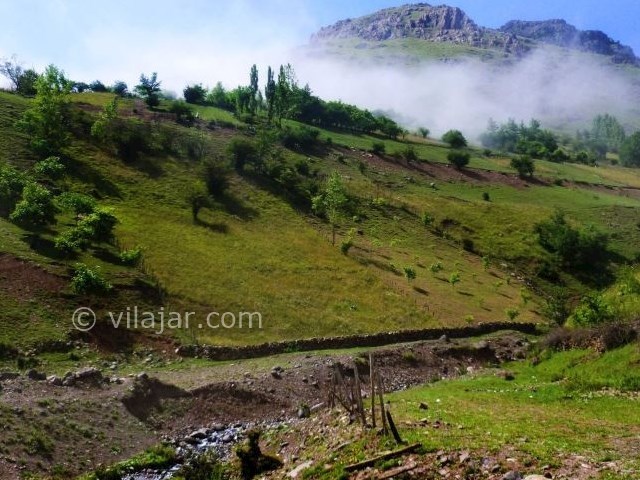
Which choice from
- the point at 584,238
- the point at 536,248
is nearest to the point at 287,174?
the point at 536,248

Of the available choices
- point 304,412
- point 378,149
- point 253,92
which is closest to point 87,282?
point 304,412

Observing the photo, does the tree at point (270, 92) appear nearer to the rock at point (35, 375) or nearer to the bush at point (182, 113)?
the bush at point (182, 113)

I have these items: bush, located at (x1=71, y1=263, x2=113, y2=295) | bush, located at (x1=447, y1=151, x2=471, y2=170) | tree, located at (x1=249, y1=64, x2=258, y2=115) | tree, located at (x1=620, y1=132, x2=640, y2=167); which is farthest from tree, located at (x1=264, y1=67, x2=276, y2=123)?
tree, located at (x1=620, y1=132, x2=640, y2=167)

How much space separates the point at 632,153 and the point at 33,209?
200891 millimetres

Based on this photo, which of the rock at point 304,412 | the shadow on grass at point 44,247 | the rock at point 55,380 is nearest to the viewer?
the rock at point 55,380

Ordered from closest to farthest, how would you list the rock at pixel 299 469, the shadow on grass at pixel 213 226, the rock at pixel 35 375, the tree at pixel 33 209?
the rock at pixel 299 469, the rock at pixel 35 375, the tree at pixel 33 209, the shadow on grass at pixel 213 226

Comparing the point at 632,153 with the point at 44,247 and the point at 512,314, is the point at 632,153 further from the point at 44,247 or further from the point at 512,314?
the point at 44,247

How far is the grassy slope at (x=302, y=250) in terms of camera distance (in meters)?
48.9

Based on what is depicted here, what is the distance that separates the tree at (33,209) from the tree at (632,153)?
197m

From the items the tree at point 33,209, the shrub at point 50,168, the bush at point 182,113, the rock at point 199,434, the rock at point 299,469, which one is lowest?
the rock at point 199,434

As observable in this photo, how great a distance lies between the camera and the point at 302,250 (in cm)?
6525

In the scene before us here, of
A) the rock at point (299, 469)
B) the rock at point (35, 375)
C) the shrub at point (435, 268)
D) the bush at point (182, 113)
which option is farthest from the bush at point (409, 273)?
the bush at point (182, 113)

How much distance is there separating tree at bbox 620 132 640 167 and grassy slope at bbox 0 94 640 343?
10755 cm

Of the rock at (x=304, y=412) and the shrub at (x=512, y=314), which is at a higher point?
the rock at (x=304, y=412)
